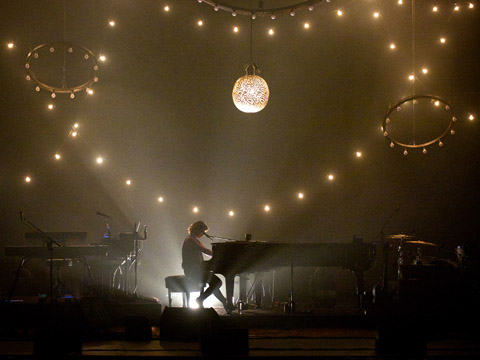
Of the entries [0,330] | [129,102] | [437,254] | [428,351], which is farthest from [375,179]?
[0,330]

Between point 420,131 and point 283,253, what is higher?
point 420,131

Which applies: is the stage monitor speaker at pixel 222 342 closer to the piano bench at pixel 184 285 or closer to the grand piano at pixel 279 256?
the grand piano at pixel 279 256

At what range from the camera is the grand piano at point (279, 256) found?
7469 millimetres

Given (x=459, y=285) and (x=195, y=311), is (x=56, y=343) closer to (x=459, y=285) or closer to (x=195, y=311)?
(x=195, y=311)

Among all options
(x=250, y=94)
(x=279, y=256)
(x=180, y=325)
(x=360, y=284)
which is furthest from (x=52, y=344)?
(x=360, y=284)

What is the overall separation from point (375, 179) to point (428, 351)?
4.94 metres

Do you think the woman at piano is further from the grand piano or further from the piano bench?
the grand piano

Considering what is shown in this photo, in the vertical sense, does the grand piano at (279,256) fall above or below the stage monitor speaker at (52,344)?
above

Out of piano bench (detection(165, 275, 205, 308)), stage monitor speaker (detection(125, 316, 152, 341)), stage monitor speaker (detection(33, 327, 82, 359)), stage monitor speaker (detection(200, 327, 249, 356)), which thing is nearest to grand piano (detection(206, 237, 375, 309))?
piano bench (detection(165, 275, 205, 308))

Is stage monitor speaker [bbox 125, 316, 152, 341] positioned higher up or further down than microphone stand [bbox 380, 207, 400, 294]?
further down

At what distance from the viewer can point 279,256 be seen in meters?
7.54

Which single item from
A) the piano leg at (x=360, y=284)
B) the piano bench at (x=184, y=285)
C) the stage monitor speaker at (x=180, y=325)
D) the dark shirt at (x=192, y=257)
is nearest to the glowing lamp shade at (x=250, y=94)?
the dark shirt at (x=192, y=257)

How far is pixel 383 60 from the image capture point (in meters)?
9.77

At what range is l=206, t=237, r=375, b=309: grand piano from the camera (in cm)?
747
